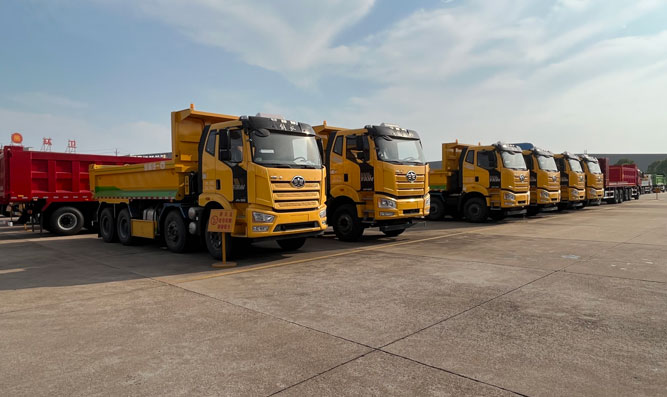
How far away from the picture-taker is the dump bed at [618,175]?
27198 mm

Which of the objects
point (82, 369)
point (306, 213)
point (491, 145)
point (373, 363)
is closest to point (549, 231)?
point (491, 145)

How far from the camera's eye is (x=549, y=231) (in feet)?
44.0

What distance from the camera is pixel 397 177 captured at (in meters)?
10.8

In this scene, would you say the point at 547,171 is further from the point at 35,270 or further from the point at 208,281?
the point at 35,270

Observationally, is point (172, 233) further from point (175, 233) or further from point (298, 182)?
point (298, 182)

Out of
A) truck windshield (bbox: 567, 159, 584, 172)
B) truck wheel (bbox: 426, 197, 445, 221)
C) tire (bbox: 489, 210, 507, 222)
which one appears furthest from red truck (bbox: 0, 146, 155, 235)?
truck windshield (bbox: 567, 159, 584, 172)

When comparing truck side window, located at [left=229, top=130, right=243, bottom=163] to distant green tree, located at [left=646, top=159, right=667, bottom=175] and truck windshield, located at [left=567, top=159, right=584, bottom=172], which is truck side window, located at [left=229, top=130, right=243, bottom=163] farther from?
distant green tree, located at [left=646, top=159, right=667, bottom=175]

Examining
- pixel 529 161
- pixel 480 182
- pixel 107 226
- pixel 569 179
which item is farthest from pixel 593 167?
pixel 107 226

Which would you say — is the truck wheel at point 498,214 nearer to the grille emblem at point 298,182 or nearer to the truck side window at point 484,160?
the truck side window at point 484,160

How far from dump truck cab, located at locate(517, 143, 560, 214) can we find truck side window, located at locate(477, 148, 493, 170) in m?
3.45

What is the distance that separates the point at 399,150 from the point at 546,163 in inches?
419

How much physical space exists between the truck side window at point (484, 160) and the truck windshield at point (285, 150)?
30.3 feet

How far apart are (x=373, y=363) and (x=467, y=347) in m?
0.94

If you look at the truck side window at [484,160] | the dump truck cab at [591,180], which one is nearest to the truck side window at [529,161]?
the truck side window at [484,160]
